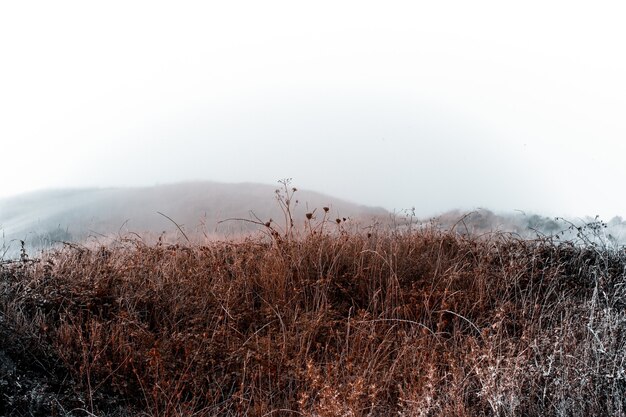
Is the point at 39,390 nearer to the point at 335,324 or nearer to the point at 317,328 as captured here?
the point at 317,328

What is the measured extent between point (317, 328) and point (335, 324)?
394mm

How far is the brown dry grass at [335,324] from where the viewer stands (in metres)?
3.79

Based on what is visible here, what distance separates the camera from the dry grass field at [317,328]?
3805 mm

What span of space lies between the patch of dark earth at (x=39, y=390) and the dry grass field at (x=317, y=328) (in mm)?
11

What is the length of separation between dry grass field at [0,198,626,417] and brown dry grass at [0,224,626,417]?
0.06ft

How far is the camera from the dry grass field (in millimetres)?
3805

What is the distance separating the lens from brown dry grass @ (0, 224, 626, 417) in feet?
12.4

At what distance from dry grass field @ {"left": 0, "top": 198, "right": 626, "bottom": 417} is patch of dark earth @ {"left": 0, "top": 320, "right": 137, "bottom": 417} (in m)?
0.01

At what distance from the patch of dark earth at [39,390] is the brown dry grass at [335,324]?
0.30 ft

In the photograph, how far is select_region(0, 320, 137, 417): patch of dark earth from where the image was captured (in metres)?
3.88

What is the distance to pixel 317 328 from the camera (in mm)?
4695

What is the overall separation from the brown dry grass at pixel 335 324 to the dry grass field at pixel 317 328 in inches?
0.7

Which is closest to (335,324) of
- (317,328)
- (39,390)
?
(317,328)

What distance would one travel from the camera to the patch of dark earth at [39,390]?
388 centimetres
